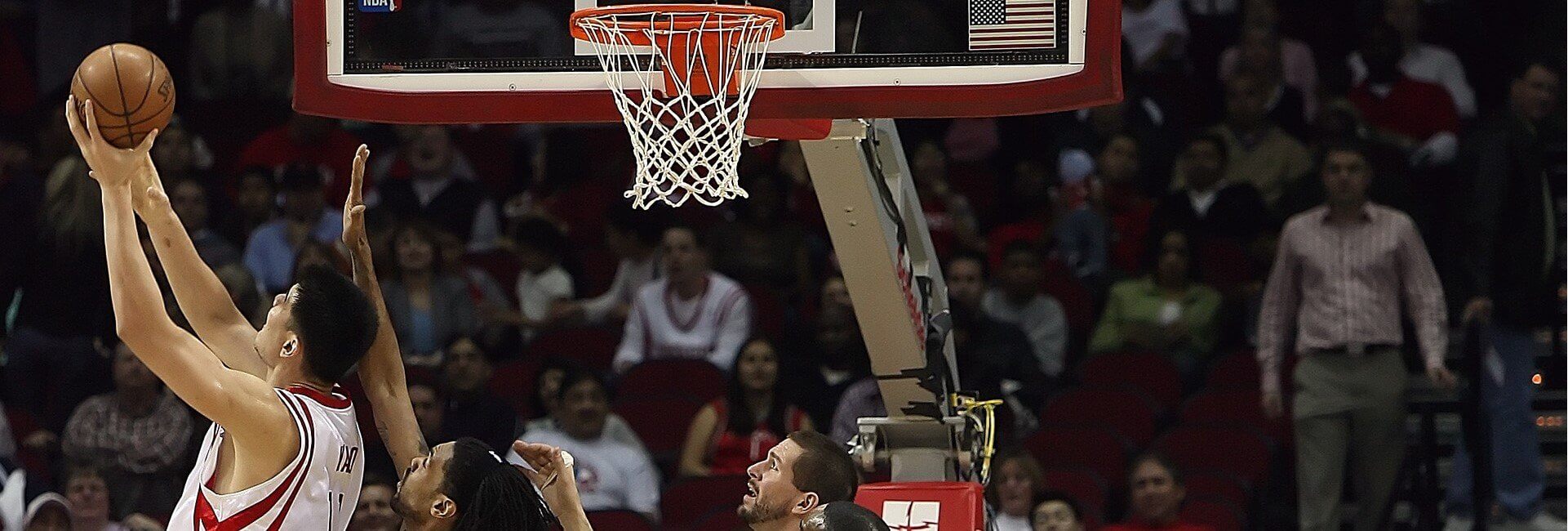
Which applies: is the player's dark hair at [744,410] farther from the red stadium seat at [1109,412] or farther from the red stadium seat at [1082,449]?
the red stadium seat at [1109,412]

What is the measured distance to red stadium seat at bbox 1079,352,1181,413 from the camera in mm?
9312

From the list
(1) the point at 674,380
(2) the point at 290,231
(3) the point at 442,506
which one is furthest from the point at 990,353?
(3) the point at 442,506

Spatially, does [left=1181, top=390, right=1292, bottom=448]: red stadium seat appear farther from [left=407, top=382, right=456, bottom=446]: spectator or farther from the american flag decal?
the american flag decal

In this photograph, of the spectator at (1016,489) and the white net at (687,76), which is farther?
the spectator at (1016,489)

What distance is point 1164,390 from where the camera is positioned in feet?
30.6

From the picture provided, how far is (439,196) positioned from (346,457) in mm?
6481

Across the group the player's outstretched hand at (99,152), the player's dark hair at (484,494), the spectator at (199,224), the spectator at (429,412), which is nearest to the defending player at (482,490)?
the player's dark hair at (484,494)

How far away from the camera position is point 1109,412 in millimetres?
9055

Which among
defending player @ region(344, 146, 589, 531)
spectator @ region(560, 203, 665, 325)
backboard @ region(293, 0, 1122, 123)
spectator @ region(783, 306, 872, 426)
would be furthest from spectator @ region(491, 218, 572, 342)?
defending player @ region(344, 146, 589, 531)

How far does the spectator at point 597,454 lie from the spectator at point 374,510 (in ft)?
2.12

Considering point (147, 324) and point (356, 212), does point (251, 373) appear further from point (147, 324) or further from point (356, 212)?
point (147, 324)

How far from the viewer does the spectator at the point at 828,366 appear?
8.95 meters

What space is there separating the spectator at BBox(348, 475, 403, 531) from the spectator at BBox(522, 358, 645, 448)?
2.58ft

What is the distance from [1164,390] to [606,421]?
2400mm
